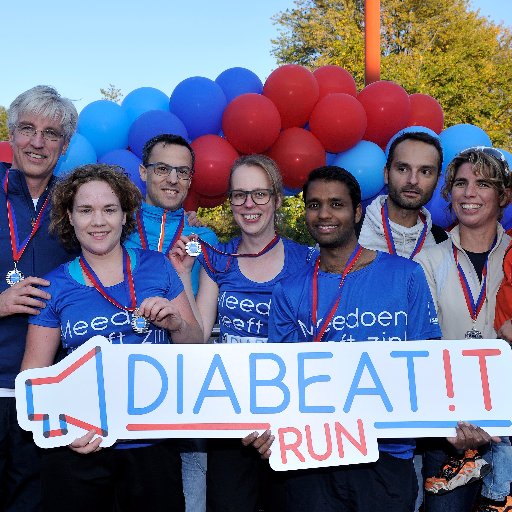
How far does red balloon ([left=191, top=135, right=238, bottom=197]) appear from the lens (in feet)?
16.7

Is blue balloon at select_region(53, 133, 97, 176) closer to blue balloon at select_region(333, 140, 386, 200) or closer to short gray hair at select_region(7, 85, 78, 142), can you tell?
short gray hair at select_region(7, 85, 78, 142)

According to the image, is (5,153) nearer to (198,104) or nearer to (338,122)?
(198,104)

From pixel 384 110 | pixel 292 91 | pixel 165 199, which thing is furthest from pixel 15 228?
pixel 384 110

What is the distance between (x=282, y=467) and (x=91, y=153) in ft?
11.5

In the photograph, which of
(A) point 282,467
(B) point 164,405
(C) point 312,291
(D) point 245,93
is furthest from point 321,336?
(D) point 245,93

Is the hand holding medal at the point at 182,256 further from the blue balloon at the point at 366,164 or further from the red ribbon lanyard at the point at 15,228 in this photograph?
the blue balloon at the point at 366,164

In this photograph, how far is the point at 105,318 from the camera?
2383 mm

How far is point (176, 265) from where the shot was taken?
2.99 meters

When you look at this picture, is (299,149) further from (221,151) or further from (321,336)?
(321,336)

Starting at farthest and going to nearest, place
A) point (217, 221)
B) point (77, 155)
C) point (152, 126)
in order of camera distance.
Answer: point (217, 221) < point (152, 126) < point (77, 155)

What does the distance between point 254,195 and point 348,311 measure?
83 centimetres

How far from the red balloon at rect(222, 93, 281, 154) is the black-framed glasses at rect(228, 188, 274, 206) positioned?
2283mm

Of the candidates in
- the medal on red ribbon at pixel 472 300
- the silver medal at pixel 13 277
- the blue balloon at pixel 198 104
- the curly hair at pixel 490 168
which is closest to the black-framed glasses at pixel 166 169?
the silver medal at pixel 13 277

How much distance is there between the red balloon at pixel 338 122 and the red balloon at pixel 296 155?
115 millimetres
